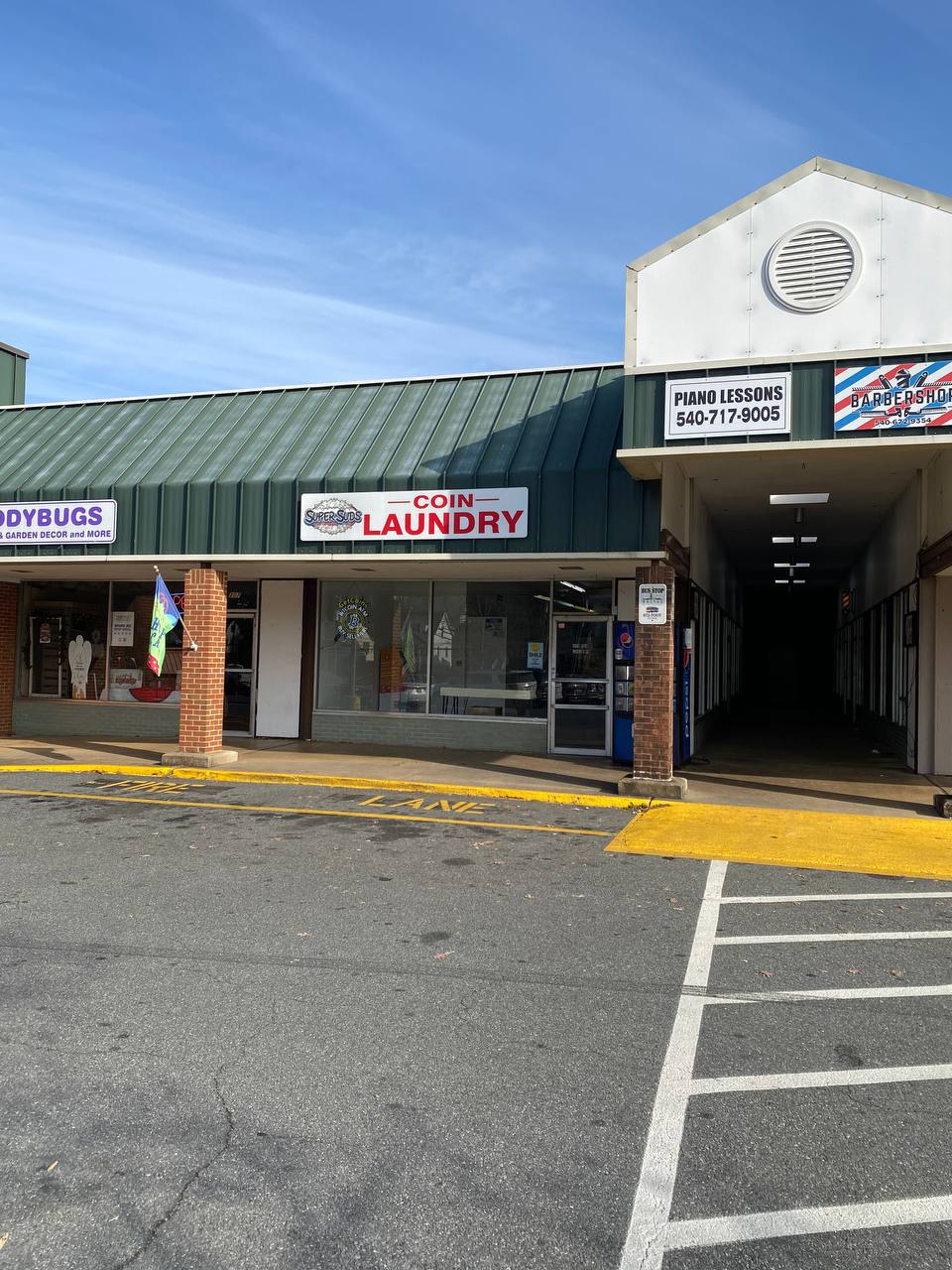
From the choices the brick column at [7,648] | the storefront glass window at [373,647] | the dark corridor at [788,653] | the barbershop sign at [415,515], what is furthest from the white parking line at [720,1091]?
the dark corridor at [788,653]

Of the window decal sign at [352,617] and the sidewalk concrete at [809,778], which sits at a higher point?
the window decal sign at [352,617]

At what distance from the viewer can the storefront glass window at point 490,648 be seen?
16.3 meters

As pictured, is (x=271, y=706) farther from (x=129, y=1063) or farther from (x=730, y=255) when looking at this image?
(x=129, y=1063)

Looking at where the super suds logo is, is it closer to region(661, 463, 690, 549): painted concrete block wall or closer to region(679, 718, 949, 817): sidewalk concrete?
region(661, 463, 690, 549): painted concrete block wall

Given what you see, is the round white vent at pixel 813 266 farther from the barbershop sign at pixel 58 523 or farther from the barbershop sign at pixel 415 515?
the barbershop sign at pixel 58 523

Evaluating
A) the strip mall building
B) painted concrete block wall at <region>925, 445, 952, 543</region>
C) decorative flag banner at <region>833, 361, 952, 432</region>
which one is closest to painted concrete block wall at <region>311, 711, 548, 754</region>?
Answer: the strip mall building

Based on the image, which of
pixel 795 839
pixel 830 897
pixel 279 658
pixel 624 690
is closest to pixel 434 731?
pixel 279 658

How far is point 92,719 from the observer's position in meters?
18.8

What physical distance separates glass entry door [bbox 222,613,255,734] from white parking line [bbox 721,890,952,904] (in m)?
12.4

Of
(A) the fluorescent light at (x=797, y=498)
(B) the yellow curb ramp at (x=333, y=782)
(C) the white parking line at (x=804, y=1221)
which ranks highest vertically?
(A) the fluorescent light at (x=797, y=498)

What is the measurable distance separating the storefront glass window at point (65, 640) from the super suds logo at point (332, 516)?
7177 millimetres

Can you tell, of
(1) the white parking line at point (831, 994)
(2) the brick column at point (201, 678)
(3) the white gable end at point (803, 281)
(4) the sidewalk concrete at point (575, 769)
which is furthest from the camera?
(2) the brick column at point (201, 678)

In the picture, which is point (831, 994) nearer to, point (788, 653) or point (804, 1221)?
point (804, 1221)

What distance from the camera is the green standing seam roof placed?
42.1 ft
